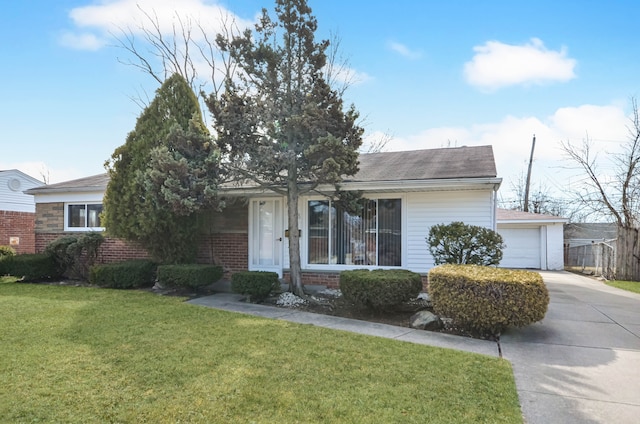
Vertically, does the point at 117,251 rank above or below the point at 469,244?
below

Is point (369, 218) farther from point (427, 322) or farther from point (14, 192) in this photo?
point (14, 192)

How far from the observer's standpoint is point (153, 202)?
862 centimetres

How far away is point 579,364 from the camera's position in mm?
4656

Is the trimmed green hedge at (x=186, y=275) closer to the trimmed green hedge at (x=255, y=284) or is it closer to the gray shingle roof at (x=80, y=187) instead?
the trimmed green hedge at (x=255, y=284)

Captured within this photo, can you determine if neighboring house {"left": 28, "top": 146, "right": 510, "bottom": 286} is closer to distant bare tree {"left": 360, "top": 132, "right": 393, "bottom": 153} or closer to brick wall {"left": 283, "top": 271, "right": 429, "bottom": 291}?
brick wall {"left": 283, "top": 271, "right": 429, "bottom": 291}

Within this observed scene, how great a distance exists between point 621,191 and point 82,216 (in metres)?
19.5

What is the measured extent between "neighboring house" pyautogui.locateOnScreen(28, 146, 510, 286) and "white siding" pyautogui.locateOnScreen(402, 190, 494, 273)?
0.02 m

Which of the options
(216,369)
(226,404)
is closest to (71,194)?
(216,369)

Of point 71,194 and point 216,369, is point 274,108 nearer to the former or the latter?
point 216,369

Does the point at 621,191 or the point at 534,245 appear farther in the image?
the point at 534,245

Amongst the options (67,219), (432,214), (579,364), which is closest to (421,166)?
(432,214)

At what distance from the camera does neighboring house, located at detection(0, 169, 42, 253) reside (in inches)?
696

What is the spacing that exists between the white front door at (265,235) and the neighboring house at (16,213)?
13561mm

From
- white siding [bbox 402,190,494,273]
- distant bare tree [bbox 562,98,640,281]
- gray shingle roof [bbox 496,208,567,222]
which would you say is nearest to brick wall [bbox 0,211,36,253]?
white siding [bbox 402,190,494,273]
